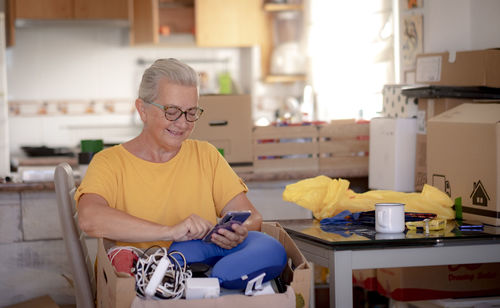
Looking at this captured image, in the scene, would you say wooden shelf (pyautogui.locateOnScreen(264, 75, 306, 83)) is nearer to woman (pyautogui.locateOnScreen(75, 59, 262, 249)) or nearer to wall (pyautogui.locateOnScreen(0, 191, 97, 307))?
wall (pyautogui.locateOnScreen(0, 191, 97, 307))

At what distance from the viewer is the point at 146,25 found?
627cm

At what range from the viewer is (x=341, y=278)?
195 cm

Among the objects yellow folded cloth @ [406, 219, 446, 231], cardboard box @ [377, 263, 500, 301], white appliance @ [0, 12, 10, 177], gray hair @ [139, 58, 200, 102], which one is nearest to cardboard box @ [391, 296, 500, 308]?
cardboard box @ [377, 263, 500, 301]

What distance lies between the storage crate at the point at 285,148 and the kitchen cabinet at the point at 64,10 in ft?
9.73

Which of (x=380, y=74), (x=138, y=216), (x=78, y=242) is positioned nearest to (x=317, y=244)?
(x=138, y=216)

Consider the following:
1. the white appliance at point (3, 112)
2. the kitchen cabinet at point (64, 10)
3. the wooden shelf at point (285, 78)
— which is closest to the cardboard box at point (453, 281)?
the white appliance at point (3, 112)

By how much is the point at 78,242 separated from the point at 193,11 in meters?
4.67

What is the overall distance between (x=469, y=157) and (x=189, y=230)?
1.07m

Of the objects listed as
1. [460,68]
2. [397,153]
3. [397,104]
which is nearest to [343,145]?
[397,104]

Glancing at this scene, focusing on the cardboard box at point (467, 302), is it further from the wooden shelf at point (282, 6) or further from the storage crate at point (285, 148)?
the wooden shelf at point (282, 6)

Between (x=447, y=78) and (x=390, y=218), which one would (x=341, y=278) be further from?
(x=447, y=78)

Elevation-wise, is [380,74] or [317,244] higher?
[380,74]

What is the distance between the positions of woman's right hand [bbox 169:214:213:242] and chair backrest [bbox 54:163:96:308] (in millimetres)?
389

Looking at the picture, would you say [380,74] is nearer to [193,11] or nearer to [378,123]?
[378,123]
